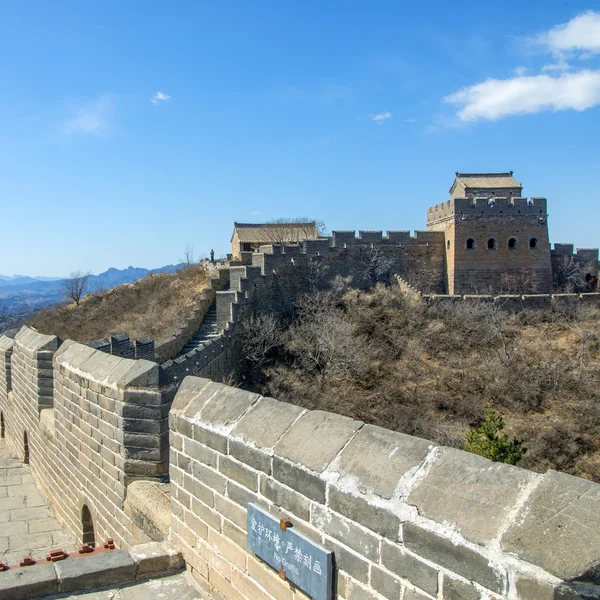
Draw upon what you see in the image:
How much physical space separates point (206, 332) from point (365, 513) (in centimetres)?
1811

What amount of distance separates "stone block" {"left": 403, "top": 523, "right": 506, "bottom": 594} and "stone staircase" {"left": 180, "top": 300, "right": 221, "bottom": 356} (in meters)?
15.9

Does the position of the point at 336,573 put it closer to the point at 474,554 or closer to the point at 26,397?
the point at 474,554

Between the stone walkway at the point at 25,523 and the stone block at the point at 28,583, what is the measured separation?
8.11ft

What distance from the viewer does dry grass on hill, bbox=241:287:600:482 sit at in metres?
17.0

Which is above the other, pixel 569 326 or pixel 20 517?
pixel 569 326

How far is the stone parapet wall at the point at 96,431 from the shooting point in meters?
5.02

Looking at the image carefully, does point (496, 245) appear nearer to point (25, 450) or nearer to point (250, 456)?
point (25, 450)

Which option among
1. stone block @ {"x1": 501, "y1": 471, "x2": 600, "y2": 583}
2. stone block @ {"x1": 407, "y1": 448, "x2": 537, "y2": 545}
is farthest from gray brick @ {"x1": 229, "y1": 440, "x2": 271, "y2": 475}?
stone block @ {"x1": 501, "y1": 471, "x2": 600, "y2": 583}

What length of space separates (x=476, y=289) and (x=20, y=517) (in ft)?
66.7

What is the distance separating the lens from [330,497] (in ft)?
8.81

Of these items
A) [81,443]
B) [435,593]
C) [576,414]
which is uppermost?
[435,593]

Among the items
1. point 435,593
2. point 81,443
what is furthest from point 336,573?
point 81,443

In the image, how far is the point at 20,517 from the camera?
24.2 ft

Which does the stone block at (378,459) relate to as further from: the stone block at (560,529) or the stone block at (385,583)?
the stone block at (560,529)
